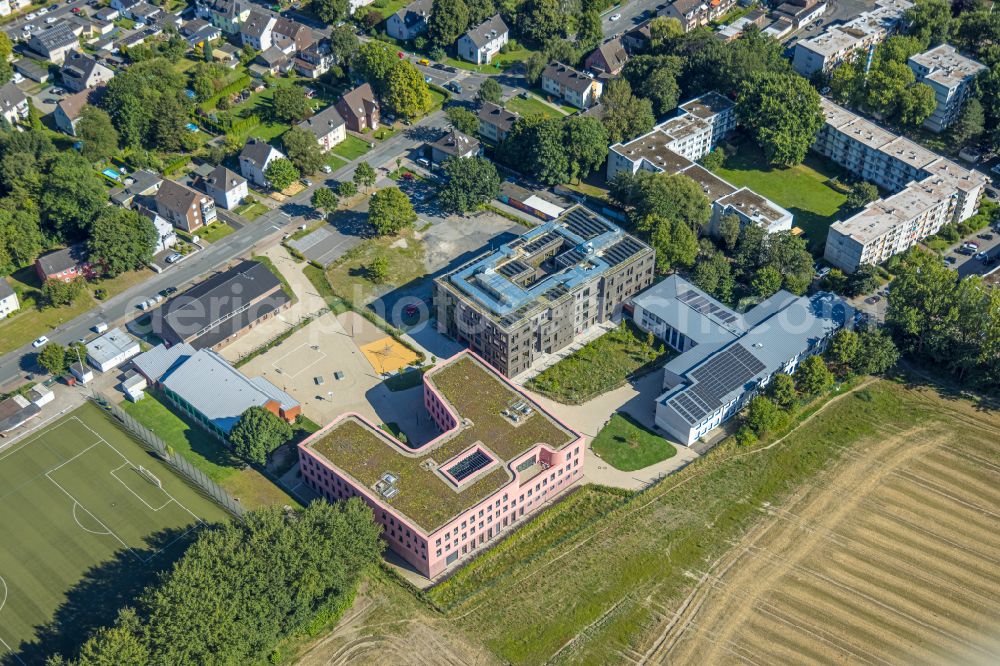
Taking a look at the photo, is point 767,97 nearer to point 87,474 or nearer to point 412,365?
point 412,365

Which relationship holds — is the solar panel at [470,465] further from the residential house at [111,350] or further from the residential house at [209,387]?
the residential house at [111,350]

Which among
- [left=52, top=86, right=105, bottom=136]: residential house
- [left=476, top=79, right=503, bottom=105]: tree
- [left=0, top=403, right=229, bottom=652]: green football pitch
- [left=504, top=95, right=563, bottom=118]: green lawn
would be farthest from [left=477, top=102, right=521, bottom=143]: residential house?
[left=0, top=403, right=229, bottom=652]: green football pitch

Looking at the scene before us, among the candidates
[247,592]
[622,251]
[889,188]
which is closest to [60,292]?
[247,592]

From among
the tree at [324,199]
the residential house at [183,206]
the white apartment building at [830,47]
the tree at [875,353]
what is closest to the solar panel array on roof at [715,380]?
the tree at [875,353]

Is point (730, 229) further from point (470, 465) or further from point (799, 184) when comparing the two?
point (470, 465)

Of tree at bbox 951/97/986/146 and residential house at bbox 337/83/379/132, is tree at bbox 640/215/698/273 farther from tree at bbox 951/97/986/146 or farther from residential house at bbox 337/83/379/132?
residential house at bbox 337/83/379/132

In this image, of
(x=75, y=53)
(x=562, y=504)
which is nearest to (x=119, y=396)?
(x=562, y=504)
